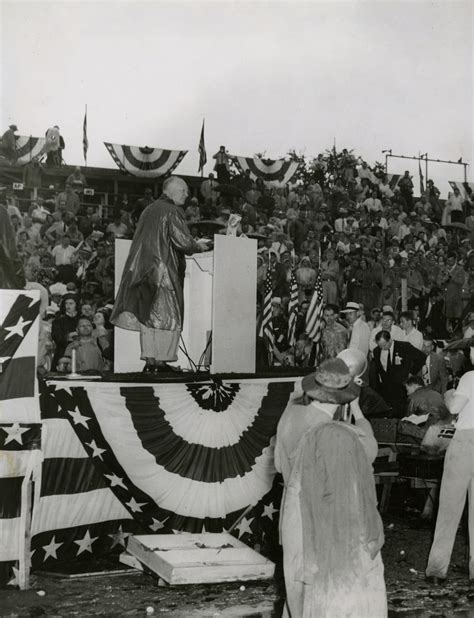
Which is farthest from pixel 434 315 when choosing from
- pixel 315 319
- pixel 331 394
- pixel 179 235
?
pixel 331 394

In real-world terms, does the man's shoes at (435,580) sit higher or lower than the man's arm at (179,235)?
lower

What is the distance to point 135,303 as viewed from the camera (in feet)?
28.9

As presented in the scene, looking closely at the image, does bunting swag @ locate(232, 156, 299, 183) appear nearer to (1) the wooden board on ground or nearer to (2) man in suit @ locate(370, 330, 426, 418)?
(2) man in suit @ locate(370, 330, 426, 418)

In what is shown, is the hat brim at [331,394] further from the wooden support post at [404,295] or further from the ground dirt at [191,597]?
the wooden support post at [404,295]

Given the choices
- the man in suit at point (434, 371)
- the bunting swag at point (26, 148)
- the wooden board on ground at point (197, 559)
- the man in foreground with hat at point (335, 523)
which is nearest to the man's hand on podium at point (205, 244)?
the wooden board on ground at point (197, 559)

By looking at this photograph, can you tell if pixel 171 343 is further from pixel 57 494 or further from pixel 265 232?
pixel 265 232

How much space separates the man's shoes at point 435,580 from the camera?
7.18 m

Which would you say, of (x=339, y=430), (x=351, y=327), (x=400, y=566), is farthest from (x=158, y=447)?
(x=351, y=327)

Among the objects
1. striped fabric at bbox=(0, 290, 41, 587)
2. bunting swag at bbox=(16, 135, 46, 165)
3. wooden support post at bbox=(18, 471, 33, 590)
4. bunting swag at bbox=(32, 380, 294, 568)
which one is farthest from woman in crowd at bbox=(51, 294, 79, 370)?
bunting swag at bbox=(16, 135, 46, 165)

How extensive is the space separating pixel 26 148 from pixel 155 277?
48.3 feet

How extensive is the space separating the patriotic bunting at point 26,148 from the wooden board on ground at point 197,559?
16.2 m

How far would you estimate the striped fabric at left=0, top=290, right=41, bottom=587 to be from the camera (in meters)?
6.93

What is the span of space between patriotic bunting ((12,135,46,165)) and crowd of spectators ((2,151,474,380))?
1239 millimetres

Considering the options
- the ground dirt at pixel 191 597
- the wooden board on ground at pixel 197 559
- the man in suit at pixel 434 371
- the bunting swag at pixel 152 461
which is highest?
the man in suit at pixel 434 371
